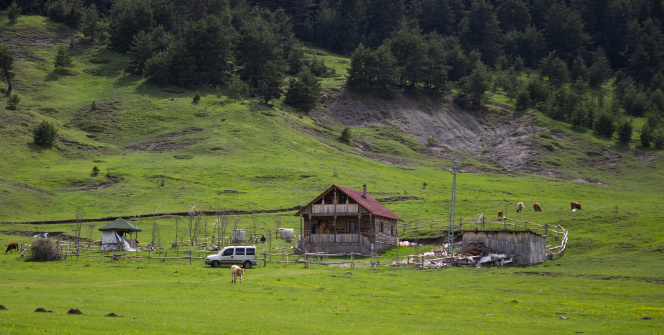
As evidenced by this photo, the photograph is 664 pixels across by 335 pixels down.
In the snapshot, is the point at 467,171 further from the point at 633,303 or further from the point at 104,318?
the point at 104,318

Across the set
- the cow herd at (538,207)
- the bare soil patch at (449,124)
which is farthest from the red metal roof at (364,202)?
the bare soil patch at (449,124)

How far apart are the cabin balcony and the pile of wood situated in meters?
14.1

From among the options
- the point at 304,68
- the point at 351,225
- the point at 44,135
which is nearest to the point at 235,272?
the point at 351,225

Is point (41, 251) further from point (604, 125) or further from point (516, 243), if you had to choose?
point (604, 125)

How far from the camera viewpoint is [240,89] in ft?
463

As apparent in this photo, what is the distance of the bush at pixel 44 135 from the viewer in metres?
102

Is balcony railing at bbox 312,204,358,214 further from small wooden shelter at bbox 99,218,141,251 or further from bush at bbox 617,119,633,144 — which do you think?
bush at bbox 617,119,633,144

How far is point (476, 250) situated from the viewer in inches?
1982

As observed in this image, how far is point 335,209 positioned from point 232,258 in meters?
17.3

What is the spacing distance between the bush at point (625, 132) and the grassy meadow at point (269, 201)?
3479mm

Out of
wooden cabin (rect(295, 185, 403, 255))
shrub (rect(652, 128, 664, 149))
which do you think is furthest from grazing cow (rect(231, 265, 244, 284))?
shrub (rect(652, 128, 664, 149))

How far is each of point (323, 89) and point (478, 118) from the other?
1615 inches

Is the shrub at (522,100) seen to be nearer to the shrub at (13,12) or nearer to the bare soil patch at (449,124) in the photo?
the bare soil patch at (449,124)

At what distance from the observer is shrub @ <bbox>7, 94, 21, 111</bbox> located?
114m
